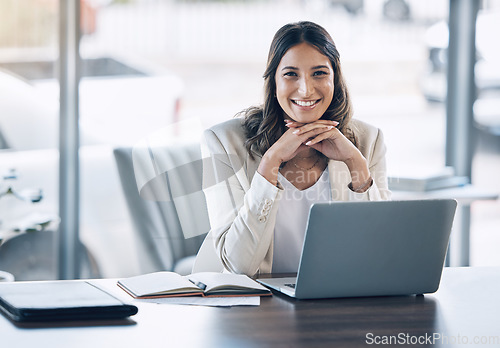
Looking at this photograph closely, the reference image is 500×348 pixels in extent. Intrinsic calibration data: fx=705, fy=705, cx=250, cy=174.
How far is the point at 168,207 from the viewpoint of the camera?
109 inches

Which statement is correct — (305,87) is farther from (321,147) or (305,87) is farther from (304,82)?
(321,147)

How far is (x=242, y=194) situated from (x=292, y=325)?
2.44 feet

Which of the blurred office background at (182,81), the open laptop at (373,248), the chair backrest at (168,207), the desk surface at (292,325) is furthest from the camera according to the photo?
the blurred office background at (182,81)

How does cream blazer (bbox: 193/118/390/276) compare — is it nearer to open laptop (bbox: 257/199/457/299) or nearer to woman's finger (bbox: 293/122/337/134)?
woman's finger (bbox: 293/122/337/134)

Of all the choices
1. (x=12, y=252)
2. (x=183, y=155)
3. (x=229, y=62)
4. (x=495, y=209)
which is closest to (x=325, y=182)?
(x=183, y=155)

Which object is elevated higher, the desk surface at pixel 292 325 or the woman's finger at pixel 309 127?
the woman's finger at pixel 309 127

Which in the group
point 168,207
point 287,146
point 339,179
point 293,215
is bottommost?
point 168,207

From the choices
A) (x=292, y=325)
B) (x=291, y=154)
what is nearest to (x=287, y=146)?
(x=291, y=154)

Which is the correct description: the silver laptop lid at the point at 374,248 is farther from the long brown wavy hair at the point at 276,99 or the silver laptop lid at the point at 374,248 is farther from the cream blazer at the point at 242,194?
the long brown wavy hair at the point at 276,99

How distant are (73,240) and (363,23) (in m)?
Answer: 1.83

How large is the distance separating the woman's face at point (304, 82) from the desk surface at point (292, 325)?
2.47 feet

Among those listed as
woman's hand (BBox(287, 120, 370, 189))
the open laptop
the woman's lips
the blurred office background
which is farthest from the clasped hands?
the blurred office background

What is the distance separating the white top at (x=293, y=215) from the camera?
6.87 feet

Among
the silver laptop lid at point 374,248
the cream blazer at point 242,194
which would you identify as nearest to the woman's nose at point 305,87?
the cream blazer at point 242,194
